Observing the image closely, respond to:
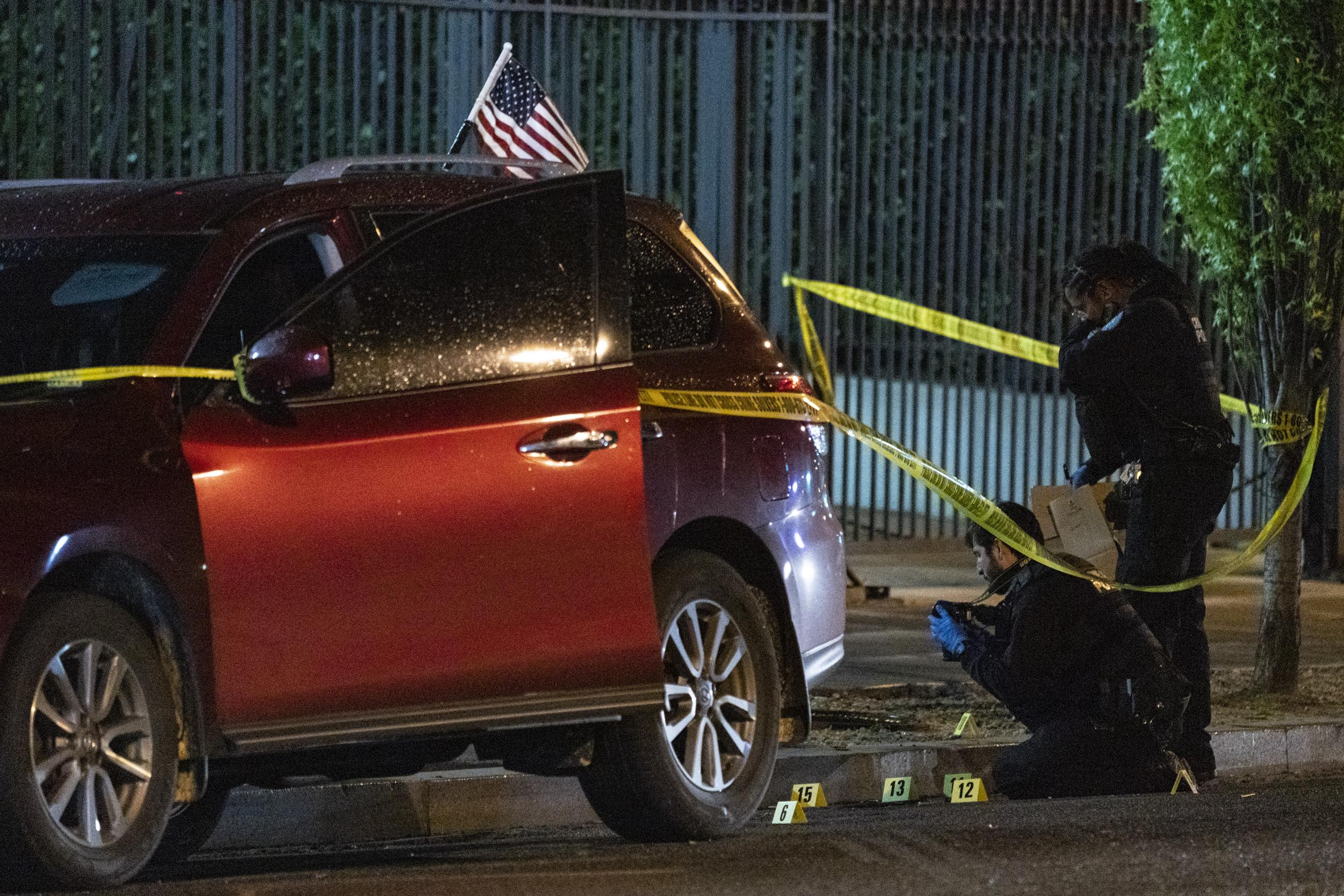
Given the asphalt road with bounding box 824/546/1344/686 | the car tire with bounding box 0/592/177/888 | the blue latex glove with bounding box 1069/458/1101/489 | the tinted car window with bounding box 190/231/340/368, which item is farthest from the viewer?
the asphalt road with bounding box 824/546/1344/686

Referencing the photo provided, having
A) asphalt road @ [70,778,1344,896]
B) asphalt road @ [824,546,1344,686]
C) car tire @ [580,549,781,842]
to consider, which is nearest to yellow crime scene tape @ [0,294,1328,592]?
car tire @ [580,549,781,842]

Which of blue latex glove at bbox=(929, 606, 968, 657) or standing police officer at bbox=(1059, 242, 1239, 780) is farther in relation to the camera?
standing police officer at bbox=(1059, 242, 1239, 780)

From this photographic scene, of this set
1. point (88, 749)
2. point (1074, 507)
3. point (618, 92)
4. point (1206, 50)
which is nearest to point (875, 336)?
point (618, 92)

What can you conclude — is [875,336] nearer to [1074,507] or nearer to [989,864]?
[1074,507]

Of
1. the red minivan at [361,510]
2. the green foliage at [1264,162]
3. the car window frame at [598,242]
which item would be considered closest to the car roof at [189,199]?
the red minivan at [361,510]

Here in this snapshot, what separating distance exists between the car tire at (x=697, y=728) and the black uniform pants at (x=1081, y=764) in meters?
1.38

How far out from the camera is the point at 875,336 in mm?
14211

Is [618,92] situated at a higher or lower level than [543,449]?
higher

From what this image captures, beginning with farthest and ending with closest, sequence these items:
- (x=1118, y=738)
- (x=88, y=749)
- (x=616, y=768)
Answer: (x=1118, y=738), (x=616, y=768), (x=88, y=749)

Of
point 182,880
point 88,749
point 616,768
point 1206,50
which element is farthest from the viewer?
point 1206,50

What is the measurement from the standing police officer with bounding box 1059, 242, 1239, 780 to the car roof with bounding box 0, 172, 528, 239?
8.88 feet

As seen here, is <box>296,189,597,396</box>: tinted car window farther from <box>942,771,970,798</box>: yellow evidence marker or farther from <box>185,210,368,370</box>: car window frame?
<box>942,771,970,798</box>: yellow evidence marker

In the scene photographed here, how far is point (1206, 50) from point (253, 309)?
4.82 m

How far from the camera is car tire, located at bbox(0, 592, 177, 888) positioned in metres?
5.45
